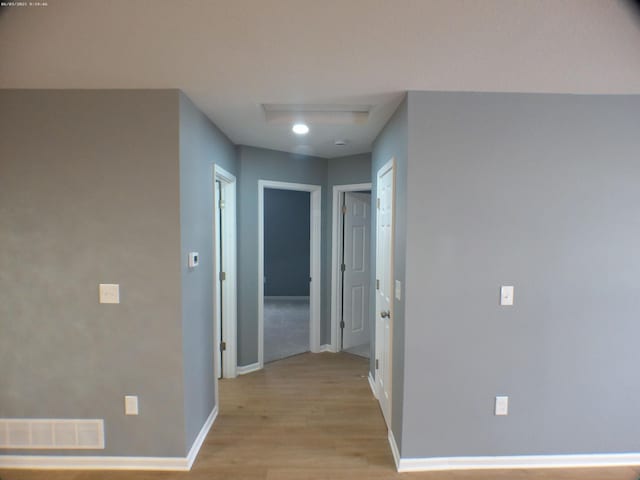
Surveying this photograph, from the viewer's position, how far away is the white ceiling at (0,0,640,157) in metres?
1.22

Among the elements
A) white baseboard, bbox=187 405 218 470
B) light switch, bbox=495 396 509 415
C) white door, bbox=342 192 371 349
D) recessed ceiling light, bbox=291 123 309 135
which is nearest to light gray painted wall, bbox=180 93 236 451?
white baseboard, bbox=187 405 218 470

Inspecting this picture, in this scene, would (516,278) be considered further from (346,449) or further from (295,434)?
(295,434)

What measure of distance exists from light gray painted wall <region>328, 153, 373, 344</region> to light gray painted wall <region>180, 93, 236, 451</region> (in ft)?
5.28

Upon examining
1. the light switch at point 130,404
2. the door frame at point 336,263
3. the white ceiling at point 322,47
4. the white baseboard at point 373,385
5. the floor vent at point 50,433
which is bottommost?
the white baseboard at point 373,385

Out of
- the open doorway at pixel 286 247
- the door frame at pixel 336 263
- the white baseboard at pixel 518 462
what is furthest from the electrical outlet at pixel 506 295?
the open doorway at pixel 286 247

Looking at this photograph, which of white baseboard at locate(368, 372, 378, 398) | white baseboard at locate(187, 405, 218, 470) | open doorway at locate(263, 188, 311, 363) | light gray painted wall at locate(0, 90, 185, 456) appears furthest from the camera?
open doorway at locate(263, 188, 311, 363)

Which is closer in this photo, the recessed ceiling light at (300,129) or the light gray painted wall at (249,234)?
the recessed ceiling light at (300,129)

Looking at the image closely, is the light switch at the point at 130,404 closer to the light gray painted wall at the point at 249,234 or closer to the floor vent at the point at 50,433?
the floor vent at the point at 50,433

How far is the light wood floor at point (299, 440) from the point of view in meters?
1.94

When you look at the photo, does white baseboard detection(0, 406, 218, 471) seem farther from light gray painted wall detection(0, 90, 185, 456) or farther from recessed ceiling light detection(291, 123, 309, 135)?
recessed ceiling light detection(291, 123, 309, 135)

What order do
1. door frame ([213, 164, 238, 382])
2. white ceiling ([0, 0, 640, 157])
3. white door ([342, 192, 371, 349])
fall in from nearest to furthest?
white ceiling ([0, 0, 640, 157]) → door frame ([213, 164, 238, 382]) → white door ([342, 192, 371, 349])

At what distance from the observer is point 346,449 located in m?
2.19

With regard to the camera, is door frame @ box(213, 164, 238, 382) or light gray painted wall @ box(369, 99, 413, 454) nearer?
light gray painted wall @ box(369, 99, 413, 454)

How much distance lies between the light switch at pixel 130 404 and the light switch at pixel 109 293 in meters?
0.63
